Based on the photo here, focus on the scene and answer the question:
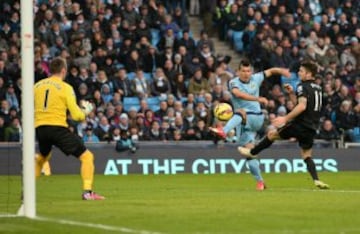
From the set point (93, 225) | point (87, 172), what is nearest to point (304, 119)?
point (87, 172)

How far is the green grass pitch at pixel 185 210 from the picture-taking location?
11.5m

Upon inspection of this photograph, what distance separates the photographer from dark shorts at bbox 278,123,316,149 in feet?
60.9

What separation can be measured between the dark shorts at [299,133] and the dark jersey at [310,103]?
0.07 metres

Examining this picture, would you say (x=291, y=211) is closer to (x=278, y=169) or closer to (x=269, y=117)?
(x=278, y=169)

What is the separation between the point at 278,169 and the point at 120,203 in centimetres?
1398

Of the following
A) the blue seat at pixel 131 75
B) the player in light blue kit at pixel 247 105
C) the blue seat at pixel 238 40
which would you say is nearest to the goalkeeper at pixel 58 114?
the player in light blue kit at pixel 247 105

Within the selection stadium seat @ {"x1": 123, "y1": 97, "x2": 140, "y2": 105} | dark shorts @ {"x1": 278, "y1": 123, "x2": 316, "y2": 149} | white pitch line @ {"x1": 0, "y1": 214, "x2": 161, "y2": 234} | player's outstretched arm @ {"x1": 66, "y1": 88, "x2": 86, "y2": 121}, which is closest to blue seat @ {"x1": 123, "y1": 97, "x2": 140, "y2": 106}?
stadium seat @ {"x1": 123, "y1": 97, "x2": 140, "y2": 105}

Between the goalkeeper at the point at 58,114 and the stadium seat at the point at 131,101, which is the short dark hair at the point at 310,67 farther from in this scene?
the stadium seat at the point at 131,101

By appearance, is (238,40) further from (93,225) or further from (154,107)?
(93,225)

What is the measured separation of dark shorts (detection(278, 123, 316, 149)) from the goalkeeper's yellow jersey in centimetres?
428

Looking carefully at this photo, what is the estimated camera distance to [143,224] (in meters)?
11.8

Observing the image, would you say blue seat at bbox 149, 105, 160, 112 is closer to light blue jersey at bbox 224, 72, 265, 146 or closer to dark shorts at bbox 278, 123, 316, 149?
light blue jersey at bbox 224, 72, 265, 146

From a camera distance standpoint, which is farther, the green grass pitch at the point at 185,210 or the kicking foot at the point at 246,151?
the kicking foot at the point at 246,151

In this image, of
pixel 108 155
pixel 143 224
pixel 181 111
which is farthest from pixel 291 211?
pixel 181 111
